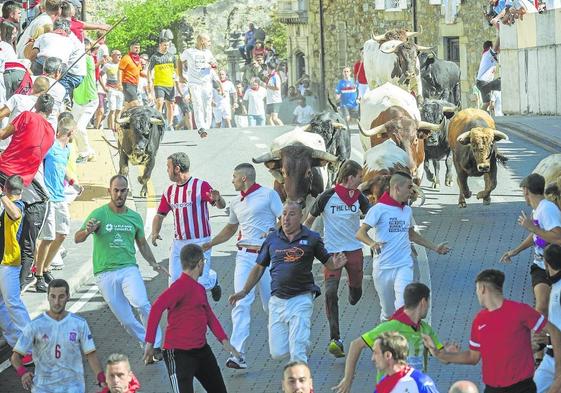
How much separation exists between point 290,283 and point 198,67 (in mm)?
16598

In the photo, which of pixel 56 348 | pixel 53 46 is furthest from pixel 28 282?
pixel 53 46

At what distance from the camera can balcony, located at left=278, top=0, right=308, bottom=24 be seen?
7062cm

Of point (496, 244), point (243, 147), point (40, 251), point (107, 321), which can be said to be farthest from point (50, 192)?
point (243, 147)

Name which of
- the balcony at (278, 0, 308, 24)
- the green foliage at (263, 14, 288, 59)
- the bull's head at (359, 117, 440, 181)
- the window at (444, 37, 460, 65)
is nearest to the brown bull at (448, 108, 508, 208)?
the bull's head at (359, 117, 440, 181)

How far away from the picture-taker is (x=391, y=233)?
47.3ft

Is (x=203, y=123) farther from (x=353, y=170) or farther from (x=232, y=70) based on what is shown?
(x=232, y=70)

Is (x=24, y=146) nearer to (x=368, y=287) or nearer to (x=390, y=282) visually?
(x=368, y=287)

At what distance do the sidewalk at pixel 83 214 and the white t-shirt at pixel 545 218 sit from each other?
17.4ft

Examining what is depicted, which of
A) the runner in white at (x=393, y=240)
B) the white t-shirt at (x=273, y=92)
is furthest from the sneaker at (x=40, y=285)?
the white t-shirt at (x=273, y=92)

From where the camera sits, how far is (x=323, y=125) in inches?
861

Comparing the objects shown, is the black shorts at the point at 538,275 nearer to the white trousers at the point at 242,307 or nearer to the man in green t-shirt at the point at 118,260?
the white trousers at the point at 242,307

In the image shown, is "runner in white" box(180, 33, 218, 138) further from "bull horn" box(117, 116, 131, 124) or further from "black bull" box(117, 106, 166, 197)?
"bull horn" box(117, 116, 131, 124)

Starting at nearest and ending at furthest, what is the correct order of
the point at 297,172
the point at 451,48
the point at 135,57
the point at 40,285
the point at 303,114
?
the point at 297,172
the point at 40,285
the point at 135,57
the point at 303,114
the point at 451,48

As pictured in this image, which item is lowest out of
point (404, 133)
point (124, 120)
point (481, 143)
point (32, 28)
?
point (481, 143)
